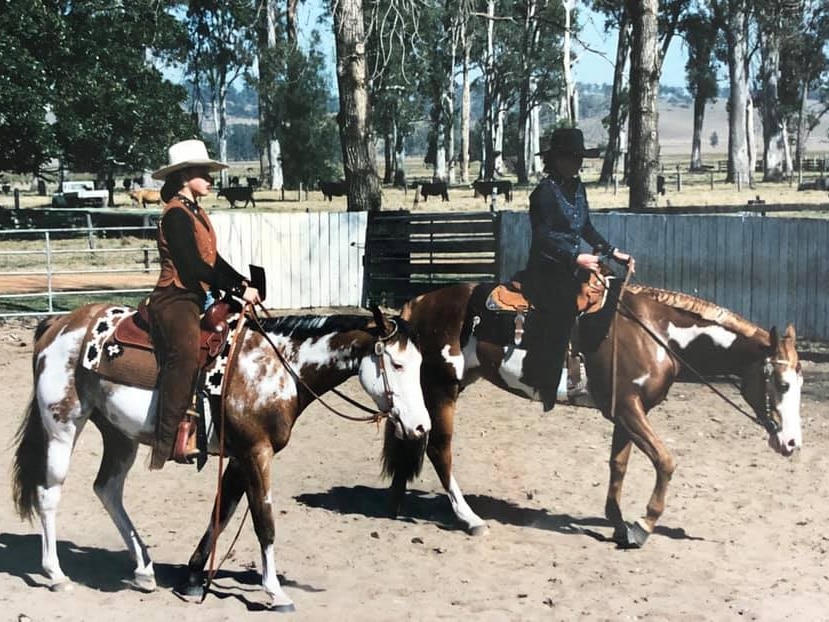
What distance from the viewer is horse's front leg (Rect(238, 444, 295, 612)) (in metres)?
5.67

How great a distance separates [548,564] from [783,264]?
7.80m

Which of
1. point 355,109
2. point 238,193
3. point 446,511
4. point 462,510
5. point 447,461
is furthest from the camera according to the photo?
point 238,193

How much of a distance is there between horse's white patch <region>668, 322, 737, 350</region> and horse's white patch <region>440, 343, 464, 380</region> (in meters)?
1.39

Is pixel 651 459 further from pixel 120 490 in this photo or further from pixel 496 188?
pixel 496 188

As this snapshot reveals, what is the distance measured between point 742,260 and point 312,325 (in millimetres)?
8576

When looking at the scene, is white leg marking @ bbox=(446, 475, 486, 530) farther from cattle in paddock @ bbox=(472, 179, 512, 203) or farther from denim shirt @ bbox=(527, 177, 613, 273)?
cattle in paddock @ bbox=(472, 179, 512, 203)

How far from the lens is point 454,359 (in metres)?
7.39

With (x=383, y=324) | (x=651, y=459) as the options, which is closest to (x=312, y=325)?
(x=383, y=324)

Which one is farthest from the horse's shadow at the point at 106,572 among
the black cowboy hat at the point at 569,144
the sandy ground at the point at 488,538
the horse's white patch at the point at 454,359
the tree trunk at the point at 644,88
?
the tree trunk at the point at 644,88

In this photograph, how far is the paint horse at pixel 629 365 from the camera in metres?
6.74

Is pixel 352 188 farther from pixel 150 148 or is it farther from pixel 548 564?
pixel 150 148

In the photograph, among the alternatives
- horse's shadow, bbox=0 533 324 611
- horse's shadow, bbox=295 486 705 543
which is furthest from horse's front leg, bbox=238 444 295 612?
horse's shadow, bbox=295 486 705 543

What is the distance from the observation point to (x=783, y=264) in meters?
13.0

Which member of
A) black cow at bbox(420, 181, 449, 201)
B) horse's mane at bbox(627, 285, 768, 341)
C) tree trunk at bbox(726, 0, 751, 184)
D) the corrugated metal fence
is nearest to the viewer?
horse's mane at bbox(627, 285, 768, 341)
